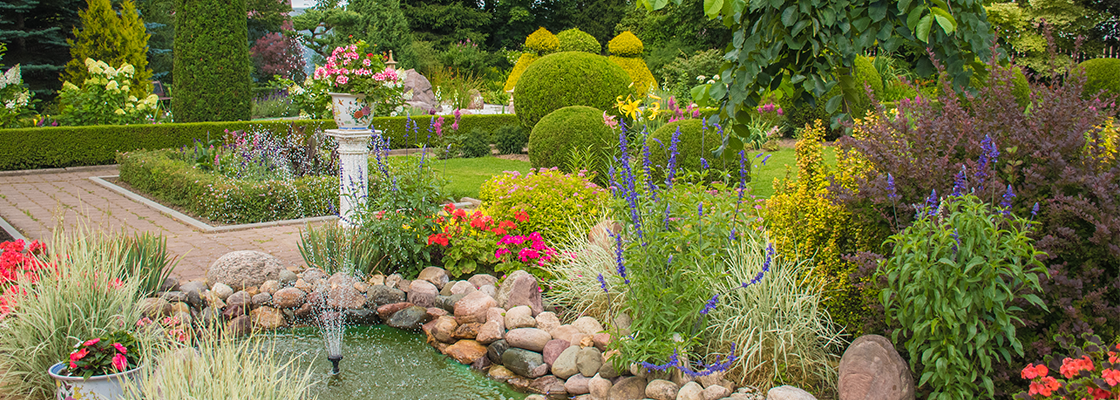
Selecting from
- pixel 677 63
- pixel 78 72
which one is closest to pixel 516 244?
pixel 78 72

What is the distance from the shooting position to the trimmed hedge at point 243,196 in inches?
272

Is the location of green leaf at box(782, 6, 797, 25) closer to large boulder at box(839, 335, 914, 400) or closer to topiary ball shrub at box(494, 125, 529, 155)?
large boulder at box(839, 335, 914, 400)

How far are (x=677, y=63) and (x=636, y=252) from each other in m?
18.8

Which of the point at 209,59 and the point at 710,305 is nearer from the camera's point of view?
the point at 710,305

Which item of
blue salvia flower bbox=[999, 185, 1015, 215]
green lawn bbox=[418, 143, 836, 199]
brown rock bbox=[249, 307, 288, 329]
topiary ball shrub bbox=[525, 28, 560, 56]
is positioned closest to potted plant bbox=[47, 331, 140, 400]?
brown rock bbox=[249, 307, 288, 329]

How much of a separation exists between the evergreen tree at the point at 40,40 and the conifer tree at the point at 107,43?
2.10 feet

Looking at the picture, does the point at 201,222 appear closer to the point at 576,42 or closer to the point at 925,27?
the point at 925,27

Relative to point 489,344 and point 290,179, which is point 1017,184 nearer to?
point 489,344

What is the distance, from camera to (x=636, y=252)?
315 cm

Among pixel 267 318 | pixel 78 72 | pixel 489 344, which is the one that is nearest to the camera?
pixel 489 344

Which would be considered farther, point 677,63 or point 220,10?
point 677,63

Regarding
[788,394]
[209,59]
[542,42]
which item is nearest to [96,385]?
[788,394]

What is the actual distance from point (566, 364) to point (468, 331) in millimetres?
765

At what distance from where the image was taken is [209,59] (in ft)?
39.9
